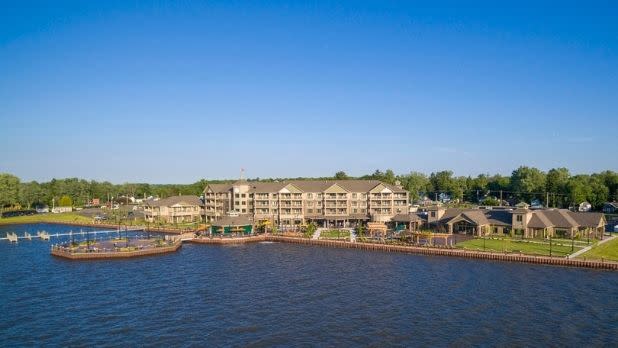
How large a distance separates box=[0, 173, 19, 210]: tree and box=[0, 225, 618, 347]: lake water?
93.7m

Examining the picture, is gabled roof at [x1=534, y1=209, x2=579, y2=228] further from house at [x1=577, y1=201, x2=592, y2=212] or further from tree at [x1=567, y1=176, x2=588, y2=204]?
house at [x1=577, y1=201, x2=592, y2=212]

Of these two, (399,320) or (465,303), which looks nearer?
(399,320)

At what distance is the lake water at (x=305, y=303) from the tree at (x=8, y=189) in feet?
307

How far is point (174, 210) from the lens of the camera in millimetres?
118125

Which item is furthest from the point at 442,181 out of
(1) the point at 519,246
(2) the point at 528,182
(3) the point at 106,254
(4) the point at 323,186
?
(3) the point at 106,254

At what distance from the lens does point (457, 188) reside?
534 ft

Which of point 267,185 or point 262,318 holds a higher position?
point 267,185

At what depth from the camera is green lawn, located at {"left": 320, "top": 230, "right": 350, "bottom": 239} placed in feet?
285

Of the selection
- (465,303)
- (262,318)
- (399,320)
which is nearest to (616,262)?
(465,303)

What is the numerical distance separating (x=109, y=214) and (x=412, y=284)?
10351 centimetres

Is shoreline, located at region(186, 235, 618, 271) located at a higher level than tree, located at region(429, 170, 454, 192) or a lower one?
lower

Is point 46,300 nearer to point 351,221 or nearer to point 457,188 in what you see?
point 351,221

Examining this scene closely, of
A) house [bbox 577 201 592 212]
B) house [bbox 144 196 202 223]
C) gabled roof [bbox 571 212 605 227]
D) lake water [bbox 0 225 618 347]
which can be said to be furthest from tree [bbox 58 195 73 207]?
house [bbox 577 201 592 212]

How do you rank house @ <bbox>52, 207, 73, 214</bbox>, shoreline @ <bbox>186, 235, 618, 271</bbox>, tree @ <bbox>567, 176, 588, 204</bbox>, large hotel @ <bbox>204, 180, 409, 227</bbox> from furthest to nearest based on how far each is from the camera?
1. house @ <bbox>52, 207, 73, 214</bbox>
2. tree @ <bbox>567, 176, 588, 204</bbox>
3. large hotel @ <bbox>204, 180, 409, 227</bbox>
4. shoreline @ <bbox>186, 235, 618, 271</bbox>
